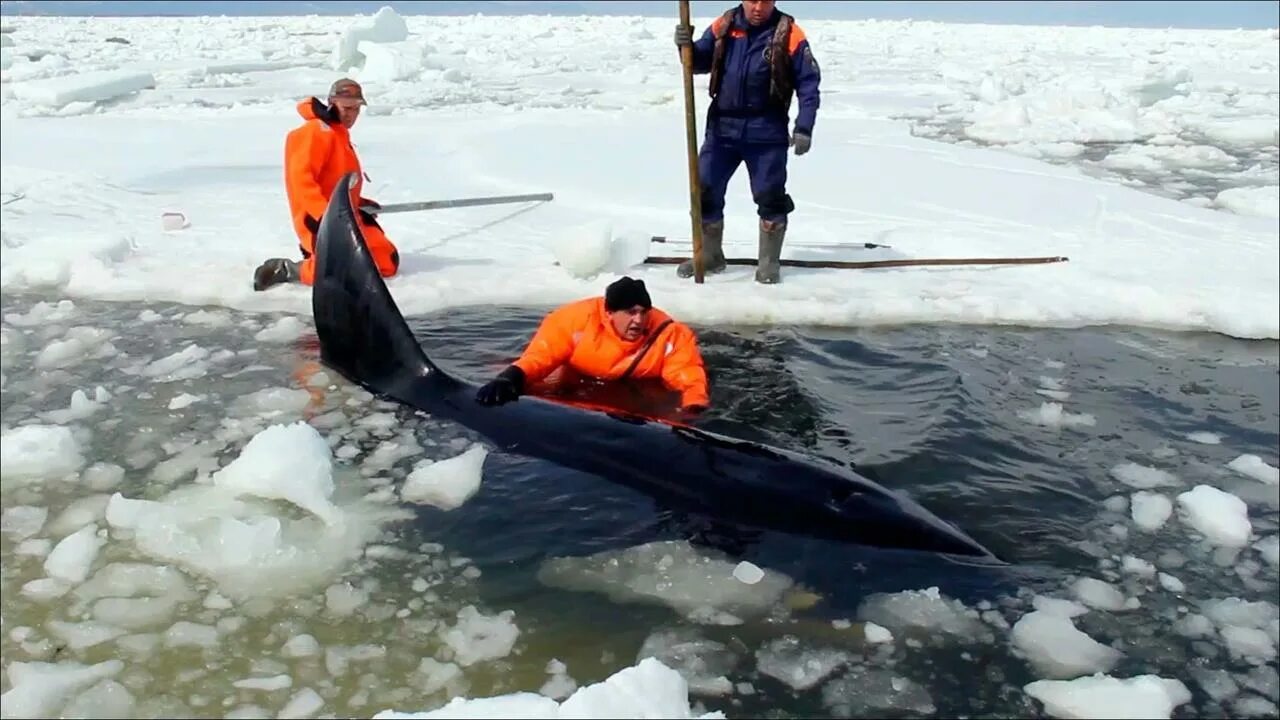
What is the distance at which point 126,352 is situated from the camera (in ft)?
21.8

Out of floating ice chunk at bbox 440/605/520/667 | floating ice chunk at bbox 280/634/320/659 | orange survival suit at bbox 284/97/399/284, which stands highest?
orange survival suit at bbox 284/97/399/284

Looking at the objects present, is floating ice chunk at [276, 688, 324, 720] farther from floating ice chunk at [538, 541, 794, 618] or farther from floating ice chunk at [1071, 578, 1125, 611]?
floating ice chunk at [1071, 578, 1125, 611]

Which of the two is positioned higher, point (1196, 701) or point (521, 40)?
point (521, 40)

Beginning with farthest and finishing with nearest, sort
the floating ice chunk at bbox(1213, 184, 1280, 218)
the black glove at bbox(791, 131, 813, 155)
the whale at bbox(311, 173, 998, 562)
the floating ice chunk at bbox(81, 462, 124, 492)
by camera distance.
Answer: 1. the floating ice chunk at bbox(1213, 184, 1280, 218)
2. the black glove at bbox(791, 131, 813, 155)
3. the floating ice chunk at bbox(81, 462, 124, 492)
4. the whale at bbox(311, 173, 998, 562)

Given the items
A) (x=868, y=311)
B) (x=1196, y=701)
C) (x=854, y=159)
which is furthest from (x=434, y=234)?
(x=1196, y=701)

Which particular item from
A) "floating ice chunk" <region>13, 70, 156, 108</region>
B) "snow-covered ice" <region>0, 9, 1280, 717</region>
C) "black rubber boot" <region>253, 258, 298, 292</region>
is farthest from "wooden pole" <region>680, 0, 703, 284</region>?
"floating ice chunk" <region>13, 70, 156, 108</region>

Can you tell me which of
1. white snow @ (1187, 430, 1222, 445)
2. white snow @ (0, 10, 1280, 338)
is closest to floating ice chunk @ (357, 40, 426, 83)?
white snow @ (0, 10, 1280, 338)

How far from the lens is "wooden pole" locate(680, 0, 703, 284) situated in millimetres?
7949

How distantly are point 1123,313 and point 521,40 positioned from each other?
148 ft

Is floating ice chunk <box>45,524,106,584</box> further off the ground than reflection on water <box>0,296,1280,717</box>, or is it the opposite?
floating ice chunk <box>45,524,106,584</box>

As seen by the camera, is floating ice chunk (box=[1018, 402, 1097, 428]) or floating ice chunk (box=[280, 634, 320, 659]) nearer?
floating ice chunk (box=[280, 634, 320, 659])

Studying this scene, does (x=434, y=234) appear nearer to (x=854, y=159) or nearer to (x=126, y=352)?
(x=126, y=352)

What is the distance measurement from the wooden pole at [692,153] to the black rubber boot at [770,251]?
1.68ft

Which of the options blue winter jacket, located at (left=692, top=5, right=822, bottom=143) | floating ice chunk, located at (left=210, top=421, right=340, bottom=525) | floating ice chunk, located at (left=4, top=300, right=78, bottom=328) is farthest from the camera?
blue winter jacket, located at (left=692, top=5, right=822, bottom=143)
